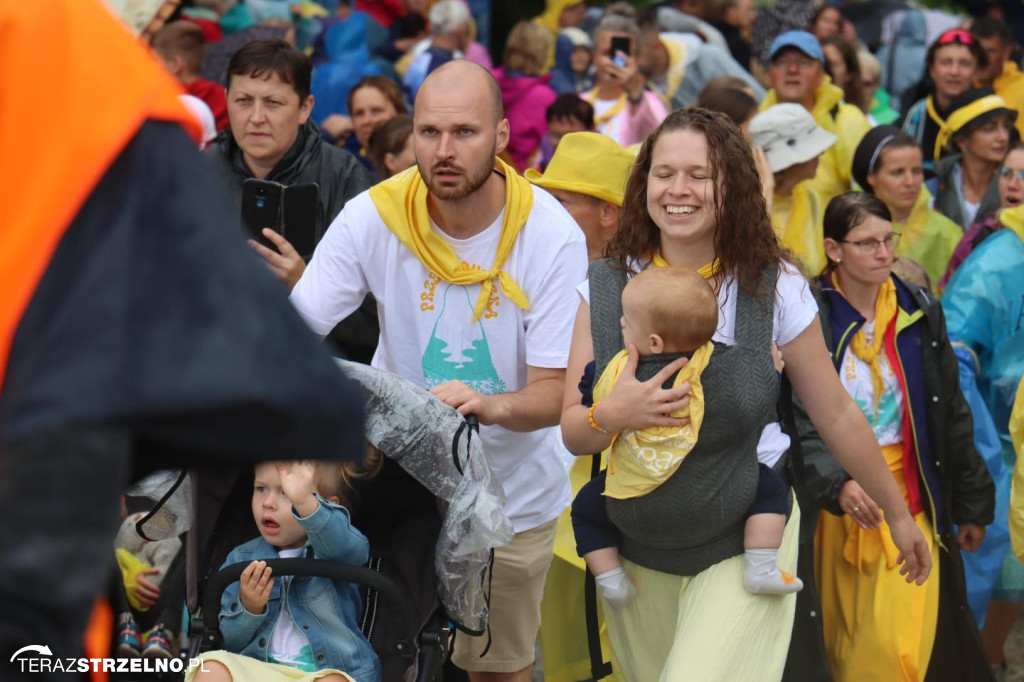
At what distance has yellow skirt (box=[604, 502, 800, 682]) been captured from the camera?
3744mm

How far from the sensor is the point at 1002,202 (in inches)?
289

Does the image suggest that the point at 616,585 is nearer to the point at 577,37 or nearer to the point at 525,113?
the point at 525,113

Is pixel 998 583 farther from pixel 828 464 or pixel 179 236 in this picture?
pixel 179 236

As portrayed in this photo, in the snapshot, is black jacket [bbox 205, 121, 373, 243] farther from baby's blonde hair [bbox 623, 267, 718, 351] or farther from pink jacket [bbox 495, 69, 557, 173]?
pink jacket [bbox 495, 69, 557, 173]

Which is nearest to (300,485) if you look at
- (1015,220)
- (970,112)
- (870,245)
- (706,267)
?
(706,267)

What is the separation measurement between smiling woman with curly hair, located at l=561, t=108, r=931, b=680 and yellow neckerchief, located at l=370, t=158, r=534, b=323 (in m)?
0.48

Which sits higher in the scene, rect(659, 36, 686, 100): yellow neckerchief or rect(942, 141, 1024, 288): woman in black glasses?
rect(659, 36, 686, 100): yellow neckerchief

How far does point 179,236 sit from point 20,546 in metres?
0.33

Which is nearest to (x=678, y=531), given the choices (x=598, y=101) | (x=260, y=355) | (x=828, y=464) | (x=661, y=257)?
(x=661, y=257)

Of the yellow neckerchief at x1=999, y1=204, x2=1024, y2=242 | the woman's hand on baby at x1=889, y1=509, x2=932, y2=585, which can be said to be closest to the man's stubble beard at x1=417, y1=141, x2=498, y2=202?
the woman's hand on baby at x1=889, y1=509, x2=932, y2=585

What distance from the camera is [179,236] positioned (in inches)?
54.4

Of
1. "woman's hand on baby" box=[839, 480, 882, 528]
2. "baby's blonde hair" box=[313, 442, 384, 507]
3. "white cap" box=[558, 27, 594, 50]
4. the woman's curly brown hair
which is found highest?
"white cap" box=[558, 27, 594, 50]

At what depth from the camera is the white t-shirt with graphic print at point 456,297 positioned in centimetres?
452

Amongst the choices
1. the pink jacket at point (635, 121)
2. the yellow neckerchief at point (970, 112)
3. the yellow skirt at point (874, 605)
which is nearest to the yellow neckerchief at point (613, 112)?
the pink jacket at point (635, 121)
